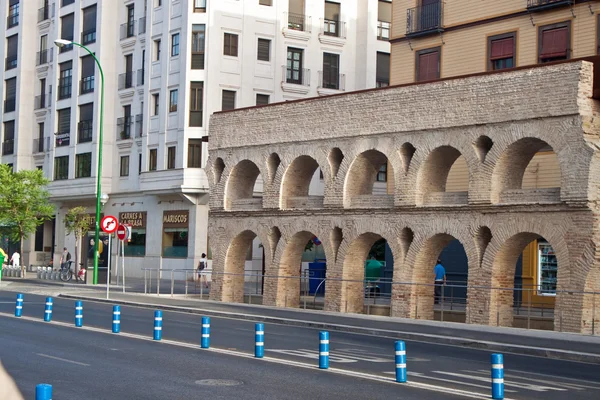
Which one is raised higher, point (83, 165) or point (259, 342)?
point (83, 165)

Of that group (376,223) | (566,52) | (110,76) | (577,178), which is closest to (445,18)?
(566,52)

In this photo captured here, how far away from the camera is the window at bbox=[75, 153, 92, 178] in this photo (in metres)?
62.0

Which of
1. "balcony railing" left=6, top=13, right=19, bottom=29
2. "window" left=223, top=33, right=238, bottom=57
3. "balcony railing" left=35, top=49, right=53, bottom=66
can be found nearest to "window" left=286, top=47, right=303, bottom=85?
"window" left=223, top=33, right=238, bottom=57

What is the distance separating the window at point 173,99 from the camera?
5441cm

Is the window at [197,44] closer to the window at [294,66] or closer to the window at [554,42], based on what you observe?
the window at [294,66]

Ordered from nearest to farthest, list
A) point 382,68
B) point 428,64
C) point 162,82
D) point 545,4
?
point 545,4
point 428,64
point 162,82
point 382,68

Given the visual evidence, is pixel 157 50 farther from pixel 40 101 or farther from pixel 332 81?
pixel 40 101

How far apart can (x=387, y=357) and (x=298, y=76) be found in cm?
3978

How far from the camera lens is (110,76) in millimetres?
60500

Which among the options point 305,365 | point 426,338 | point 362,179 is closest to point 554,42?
point 362,179

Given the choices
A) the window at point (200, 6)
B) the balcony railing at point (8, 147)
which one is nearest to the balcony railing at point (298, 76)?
the window at point (200, 6)

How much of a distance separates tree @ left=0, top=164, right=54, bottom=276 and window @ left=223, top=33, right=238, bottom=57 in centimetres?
1412

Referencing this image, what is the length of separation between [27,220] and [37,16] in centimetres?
1796

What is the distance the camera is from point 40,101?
6838 cm
